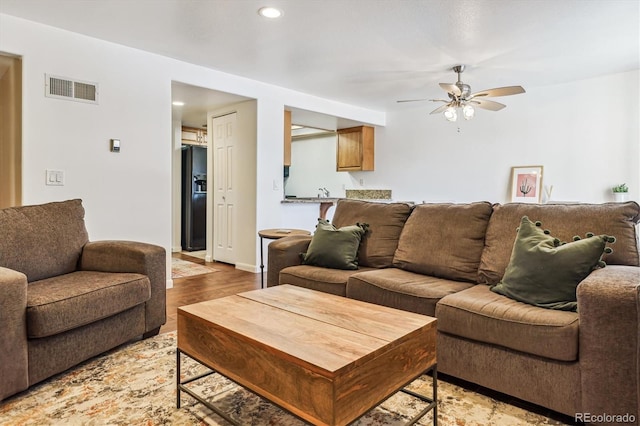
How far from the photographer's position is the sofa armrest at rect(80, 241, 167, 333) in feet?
8.24

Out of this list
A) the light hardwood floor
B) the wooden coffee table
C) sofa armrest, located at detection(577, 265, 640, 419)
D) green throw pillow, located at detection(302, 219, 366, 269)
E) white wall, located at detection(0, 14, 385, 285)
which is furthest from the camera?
the light hardwood floor

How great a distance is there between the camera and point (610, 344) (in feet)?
4.97

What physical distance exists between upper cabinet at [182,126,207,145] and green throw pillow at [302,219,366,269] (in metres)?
4.72

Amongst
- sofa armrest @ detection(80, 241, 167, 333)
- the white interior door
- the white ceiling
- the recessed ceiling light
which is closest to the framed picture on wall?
the white ceiling

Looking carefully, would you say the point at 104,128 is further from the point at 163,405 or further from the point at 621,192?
the point at 621,192

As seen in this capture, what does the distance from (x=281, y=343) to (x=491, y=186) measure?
5134 mm

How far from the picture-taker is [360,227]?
301 cm

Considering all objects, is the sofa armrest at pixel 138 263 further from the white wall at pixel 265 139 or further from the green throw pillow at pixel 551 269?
the green throw pillow at pixel 551 269

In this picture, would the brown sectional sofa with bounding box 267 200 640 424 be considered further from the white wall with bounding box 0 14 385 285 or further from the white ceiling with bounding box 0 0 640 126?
the white wall with bounding box 0 14 385 285

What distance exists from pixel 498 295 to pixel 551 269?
30 centimetres

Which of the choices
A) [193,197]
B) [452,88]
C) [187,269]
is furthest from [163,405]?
[193,197]

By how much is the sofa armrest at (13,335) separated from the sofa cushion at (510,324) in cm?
197

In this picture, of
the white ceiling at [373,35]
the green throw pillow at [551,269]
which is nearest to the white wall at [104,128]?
the white ceiling at [373,35]

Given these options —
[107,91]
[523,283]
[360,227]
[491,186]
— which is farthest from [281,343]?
[491,186]
